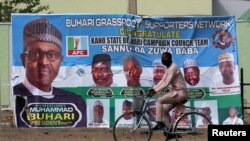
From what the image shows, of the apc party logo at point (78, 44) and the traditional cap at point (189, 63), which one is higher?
the apc party logo at point (78, 44)

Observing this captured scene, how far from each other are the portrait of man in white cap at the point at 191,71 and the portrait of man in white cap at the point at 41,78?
2221mm

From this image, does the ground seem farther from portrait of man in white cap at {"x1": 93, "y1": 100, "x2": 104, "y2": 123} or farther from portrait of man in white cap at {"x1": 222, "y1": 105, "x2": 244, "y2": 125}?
portrait of man in white cap at {"x1": 222, "y1": 105, "x2": 244, "y2": 125}

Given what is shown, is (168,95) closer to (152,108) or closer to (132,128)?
(132,128)

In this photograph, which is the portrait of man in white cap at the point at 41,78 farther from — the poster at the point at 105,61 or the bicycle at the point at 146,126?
the bicycle at the point at 146,126

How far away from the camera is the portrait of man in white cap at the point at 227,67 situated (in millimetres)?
12867

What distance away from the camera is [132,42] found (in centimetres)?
1271

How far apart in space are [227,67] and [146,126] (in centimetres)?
273

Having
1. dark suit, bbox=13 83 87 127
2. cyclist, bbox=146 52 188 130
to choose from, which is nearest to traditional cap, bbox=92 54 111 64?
dark suit, bbox=13 83 87 127

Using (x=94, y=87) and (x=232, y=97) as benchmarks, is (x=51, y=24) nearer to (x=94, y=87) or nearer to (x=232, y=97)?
(x=94, y=87)

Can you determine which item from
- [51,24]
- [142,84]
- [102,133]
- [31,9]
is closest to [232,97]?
[142,84]

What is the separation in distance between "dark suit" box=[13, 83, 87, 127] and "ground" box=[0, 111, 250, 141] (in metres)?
0.13

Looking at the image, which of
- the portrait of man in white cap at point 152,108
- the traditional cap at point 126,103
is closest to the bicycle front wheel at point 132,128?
the portrait of man in white cap at point 152,108

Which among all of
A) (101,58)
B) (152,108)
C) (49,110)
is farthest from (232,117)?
(49,110)

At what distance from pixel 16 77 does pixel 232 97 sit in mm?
4496
